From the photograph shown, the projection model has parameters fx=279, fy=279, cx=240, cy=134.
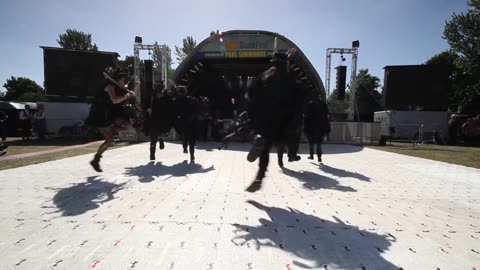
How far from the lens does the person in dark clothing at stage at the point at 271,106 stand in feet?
14.1

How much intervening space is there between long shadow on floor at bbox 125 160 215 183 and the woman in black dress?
0.83 m

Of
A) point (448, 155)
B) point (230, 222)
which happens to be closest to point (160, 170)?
point (230, 222)

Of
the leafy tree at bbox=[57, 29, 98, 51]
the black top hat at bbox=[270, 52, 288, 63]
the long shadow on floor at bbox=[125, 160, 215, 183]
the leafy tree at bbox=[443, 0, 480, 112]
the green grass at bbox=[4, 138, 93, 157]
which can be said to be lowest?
the green grass at bbox=[4, 138, 93, 157]

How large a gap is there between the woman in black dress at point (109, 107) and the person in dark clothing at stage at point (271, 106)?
324 cm

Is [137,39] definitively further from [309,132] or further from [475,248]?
[475,248]

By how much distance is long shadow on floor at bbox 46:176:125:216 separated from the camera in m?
3.73

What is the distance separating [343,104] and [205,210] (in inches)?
Answer: 2250

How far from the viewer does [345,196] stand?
4.77 meters

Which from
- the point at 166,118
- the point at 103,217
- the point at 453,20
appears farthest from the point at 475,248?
the point at 453,20

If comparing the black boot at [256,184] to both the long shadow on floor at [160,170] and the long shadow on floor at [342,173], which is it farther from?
the long shadow on floor at [342,173]

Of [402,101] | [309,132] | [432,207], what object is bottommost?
[432,207]

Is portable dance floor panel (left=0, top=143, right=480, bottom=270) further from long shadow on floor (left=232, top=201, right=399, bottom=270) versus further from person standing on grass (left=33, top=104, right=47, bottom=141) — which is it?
person standing on grass (left=33, top=104, right=47, bottom=141)

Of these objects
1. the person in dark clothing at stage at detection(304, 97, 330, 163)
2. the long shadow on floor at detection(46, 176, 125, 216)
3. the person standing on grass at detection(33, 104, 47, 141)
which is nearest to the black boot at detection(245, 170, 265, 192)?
the long shadow on floor at detection(46, 176, 125, 216)

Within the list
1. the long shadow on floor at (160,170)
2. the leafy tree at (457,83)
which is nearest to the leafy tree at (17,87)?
the long shadow on floor at (160,170)
